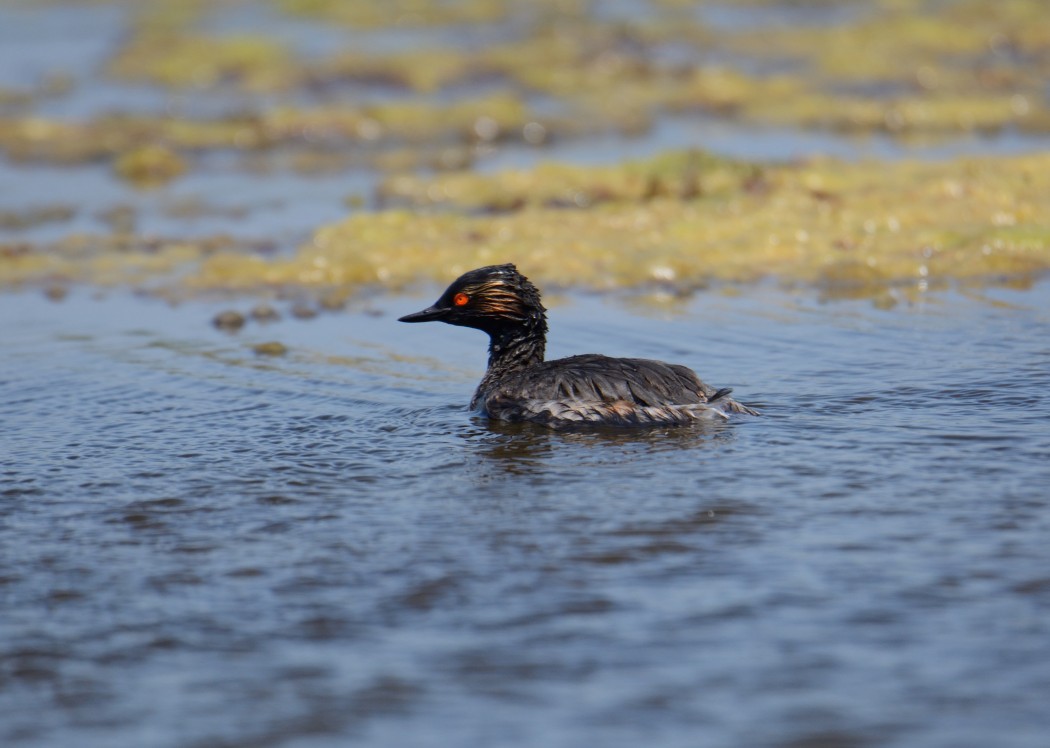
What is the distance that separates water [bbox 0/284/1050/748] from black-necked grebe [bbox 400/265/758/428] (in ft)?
0.57

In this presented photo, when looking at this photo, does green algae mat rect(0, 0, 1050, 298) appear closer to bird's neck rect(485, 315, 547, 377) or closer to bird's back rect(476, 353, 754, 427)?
bird's neck rect(485, 315, 547, 377)

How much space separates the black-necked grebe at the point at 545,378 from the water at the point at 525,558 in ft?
0.57

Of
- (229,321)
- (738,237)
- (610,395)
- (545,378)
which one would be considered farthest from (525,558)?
(738,237)

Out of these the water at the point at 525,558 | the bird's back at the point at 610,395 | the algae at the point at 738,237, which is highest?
the algae at the point at 738,237

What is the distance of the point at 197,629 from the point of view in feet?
19.0

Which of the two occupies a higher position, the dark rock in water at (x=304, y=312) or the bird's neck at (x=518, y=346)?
the dark rock in water at (x=304, y=312)

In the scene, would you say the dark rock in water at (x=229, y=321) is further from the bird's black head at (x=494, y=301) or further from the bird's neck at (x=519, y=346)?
the bird's neck at (x=519, y=346)

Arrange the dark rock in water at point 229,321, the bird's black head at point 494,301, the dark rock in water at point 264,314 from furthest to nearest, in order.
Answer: the dark rock in water at point 264,314
the dark rock in water at point 229,321
the bird's black head at point 494,301

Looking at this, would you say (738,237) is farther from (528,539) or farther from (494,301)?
(528,539)

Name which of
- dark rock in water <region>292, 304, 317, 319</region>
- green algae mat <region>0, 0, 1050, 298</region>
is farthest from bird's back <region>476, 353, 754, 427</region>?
green algae mat <region>0, 0, 1050, 298</region>

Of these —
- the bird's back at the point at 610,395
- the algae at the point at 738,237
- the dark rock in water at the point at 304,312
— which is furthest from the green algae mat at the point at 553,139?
the bird's back at the point at 610,395

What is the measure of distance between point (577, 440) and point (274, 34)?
76.4ft

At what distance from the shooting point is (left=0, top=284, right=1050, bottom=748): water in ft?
16.6

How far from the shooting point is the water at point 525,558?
199 inches
